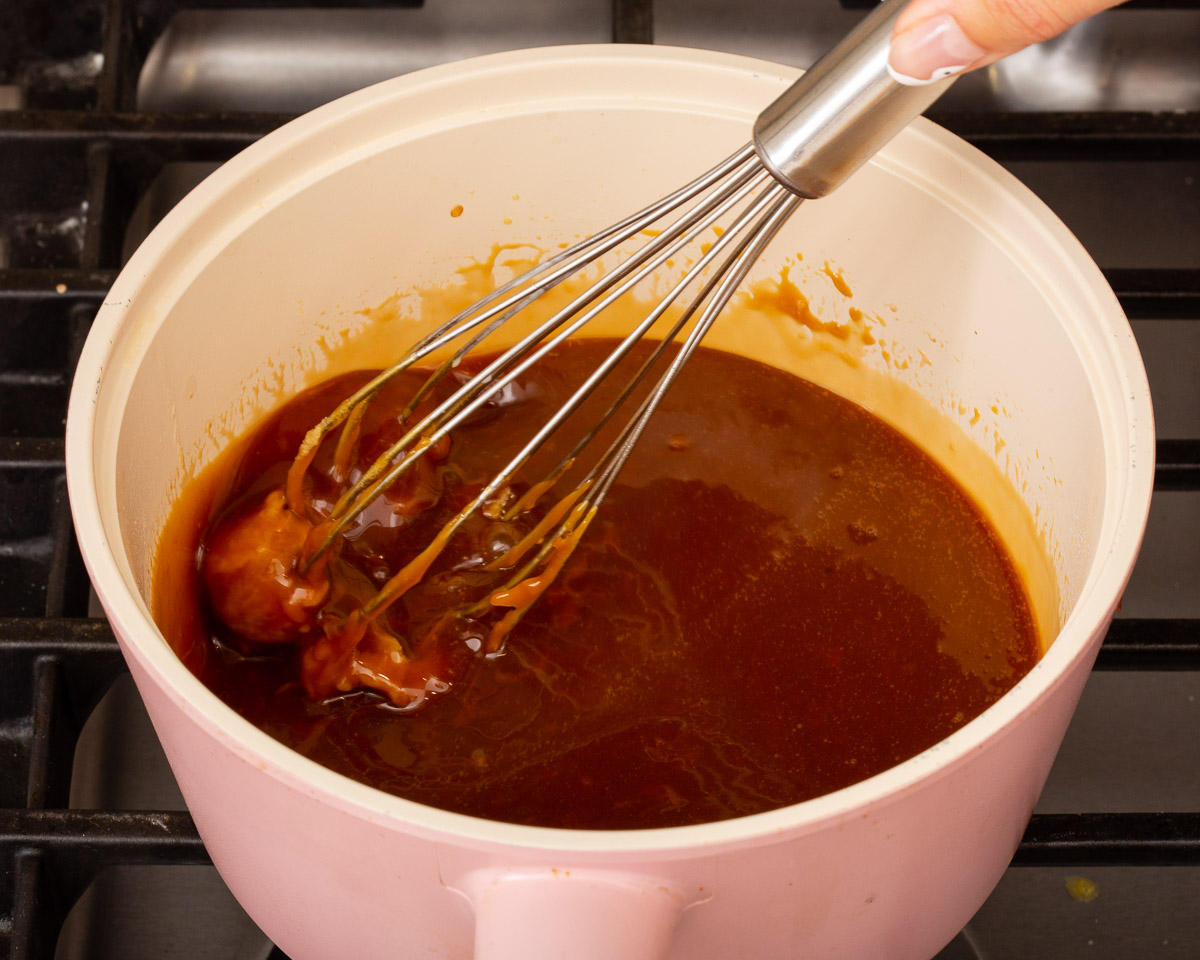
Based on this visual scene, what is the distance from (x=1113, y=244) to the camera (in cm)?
92

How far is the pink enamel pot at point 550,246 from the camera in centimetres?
46

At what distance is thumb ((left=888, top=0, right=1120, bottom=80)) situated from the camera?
470 mm

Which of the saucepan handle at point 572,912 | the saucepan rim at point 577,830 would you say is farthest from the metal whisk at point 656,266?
the saucepan handle at point 572,912

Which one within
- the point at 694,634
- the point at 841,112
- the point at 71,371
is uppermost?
the point at 841,112

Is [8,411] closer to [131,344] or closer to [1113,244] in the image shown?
[131,344]

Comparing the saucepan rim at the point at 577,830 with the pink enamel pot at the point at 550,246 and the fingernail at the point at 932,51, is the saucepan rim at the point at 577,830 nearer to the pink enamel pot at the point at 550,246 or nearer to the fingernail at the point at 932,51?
the pink enamel pot at the point at 550,246

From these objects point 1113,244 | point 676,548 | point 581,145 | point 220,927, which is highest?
point 581,145

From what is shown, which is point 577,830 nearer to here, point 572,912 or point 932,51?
point 572,912

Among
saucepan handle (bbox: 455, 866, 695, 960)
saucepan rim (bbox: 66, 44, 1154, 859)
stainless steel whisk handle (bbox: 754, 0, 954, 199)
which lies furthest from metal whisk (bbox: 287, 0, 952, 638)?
saucepan handle (bbox: 455, 866, 695, 960)

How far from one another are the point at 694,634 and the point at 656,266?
20 cm

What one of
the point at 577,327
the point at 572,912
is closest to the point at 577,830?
the point at 572,912

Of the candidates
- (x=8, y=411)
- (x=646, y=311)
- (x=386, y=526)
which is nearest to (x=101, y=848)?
(x=386, y=526)

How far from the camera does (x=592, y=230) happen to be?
0.83 metres

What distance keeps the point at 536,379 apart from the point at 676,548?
16 cm
